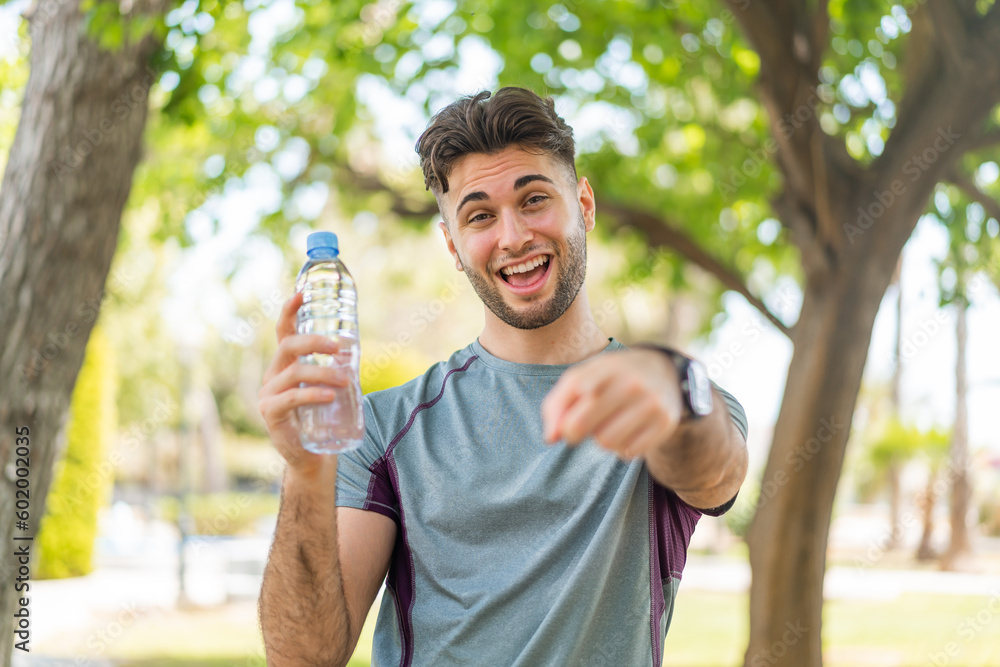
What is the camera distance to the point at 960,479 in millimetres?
16109

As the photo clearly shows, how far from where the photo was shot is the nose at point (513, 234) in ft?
7.00

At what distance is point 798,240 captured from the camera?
18.7 ft

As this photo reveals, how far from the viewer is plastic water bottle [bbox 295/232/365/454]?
5.66 ft

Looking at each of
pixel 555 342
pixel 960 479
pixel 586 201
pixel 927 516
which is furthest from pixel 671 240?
pixel 927 516

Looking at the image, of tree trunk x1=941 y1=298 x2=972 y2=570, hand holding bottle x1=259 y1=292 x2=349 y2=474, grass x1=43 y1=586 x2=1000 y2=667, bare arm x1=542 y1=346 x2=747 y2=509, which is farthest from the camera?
tree trunk x1=941 y1=298 x2=972 y2=570

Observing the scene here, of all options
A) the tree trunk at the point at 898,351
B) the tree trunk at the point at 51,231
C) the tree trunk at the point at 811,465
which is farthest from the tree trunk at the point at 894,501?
the tree trunk at the point at 51,231

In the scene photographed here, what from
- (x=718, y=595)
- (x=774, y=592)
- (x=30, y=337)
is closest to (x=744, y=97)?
(x=774, y=592)

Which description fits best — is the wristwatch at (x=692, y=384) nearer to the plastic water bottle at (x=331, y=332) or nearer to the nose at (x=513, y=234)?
the plastic water bottle at (x=331, y=332)

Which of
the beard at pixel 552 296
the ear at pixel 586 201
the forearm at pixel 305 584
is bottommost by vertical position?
the forearm at pixel 305 584

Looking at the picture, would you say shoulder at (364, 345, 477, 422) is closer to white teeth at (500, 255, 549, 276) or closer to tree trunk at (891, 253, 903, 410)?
white teeth at (500, 255, 549, 276)

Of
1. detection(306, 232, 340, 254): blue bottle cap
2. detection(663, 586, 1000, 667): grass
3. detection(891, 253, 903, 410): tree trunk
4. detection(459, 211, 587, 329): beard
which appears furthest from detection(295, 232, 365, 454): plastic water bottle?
detection(891, 253, 903, 410): tree trunk

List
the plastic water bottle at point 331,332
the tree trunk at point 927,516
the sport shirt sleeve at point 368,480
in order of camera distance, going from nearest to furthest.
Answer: the plastic water bottle at point 331,332 < the sport shirt sleeve at point 368,480 < the tree trunk at point 927,516

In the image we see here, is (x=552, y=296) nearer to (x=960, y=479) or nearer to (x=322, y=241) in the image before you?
(x=322, y=241)

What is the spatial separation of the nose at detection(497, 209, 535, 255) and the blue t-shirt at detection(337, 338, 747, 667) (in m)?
0.33
